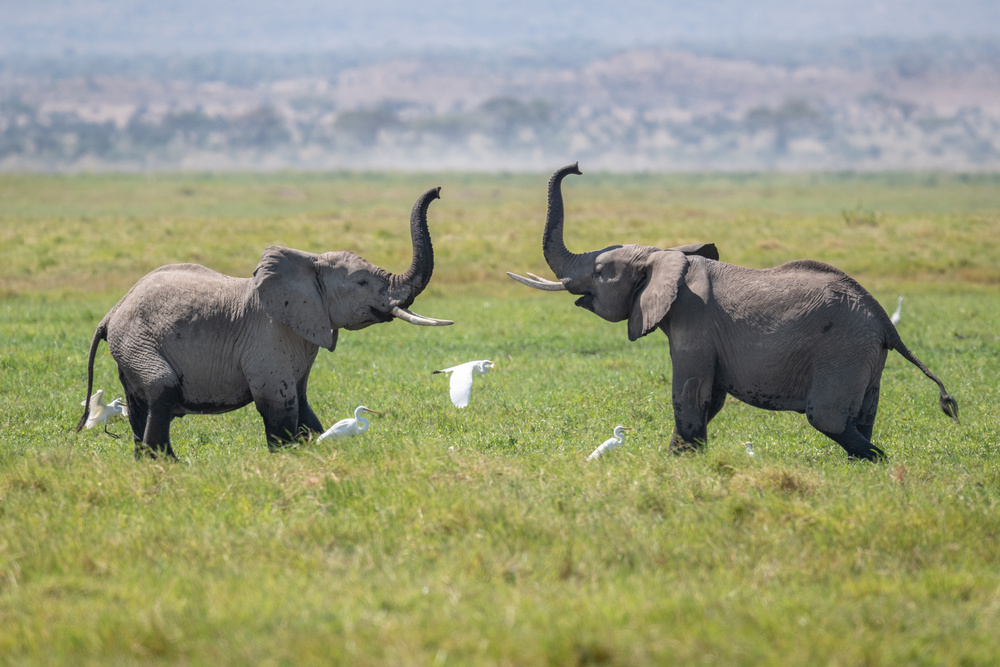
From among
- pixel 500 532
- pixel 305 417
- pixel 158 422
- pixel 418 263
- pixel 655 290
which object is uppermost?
pixel 418 263

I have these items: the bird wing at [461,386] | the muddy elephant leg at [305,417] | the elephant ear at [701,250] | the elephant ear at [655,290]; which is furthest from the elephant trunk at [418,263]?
the bird wing at [461,386]

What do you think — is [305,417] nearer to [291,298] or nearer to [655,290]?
[291,298]

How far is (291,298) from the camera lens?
9555 millimetres

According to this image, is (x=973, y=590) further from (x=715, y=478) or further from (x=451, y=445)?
(x=451, y=445)

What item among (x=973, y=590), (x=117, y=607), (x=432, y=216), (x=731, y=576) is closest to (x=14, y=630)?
(x=117, y=607)

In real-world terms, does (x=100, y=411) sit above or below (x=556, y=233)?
below

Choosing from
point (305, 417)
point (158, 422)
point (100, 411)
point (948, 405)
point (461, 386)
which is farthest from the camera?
point (461, 386)

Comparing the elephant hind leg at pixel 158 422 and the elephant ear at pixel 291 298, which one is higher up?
the elephant ear at pixel 291 298

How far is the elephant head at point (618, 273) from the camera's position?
32.7 ft

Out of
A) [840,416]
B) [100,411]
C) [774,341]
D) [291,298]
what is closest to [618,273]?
[774,341]

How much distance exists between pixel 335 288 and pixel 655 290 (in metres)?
3.09

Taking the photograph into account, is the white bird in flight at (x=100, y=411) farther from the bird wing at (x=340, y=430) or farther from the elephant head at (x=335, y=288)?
the elephant head at (x=335, y=288)

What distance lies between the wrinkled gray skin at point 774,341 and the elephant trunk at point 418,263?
2.17 m

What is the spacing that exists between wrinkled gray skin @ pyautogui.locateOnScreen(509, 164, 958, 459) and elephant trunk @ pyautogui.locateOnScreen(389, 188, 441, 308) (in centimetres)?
217
